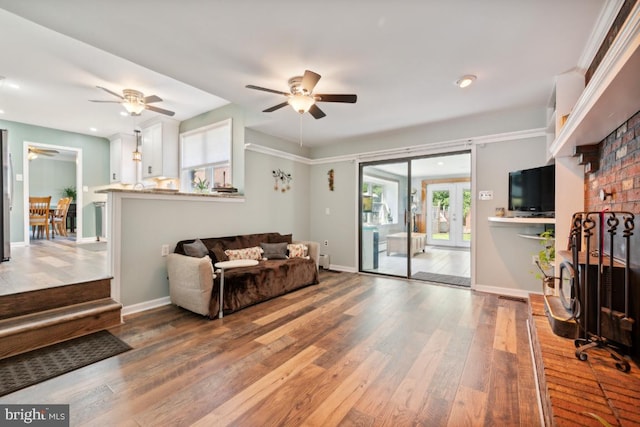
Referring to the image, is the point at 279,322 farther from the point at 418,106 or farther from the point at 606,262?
the point at 418,106

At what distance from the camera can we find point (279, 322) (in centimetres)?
275

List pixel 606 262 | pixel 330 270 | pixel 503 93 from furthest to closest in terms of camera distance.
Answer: pixel 330 270 < pixel 503 93 < pixel 606 262

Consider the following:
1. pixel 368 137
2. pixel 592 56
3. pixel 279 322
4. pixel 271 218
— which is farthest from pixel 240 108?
pixel 592 56

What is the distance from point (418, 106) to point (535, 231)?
2240 mm

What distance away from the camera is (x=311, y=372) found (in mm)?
1894

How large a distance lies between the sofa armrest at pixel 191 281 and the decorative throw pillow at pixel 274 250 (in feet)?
4.04

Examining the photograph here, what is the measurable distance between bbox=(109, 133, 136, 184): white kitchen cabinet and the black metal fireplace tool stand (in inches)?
304

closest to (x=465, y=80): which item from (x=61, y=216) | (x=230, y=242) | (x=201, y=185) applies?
(x=230, y=242)

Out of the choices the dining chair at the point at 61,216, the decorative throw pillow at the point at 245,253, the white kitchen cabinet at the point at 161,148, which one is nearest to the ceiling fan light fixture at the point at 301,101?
the decorative throw pillow at the point at 245,253

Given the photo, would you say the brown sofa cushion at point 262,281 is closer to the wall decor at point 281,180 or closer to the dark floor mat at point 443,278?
the wall decor at point 281,180

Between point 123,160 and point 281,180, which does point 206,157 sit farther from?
point 123,160

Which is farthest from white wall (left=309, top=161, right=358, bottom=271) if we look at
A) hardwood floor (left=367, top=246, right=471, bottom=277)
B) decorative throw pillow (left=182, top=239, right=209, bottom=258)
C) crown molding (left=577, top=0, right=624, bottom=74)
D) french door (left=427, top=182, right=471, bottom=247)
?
french door (left=427, top=182, right=471, bottom=247)

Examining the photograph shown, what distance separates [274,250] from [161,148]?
131 inches

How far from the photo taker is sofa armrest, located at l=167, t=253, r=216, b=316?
277cm
